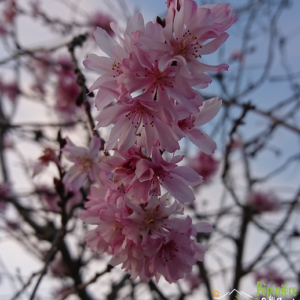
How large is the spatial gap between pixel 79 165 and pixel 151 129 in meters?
0.51

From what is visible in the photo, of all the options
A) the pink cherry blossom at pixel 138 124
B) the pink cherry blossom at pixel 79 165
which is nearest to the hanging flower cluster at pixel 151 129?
the pink cherry blossom at pixel 138 124

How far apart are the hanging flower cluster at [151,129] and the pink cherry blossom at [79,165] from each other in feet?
0.67

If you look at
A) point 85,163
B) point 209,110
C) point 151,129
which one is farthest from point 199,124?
A: point 85,163

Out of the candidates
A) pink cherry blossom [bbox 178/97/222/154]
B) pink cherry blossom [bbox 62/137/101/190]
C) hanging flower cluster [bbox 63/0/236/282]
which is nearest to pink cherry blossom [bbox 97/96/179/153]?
hanging flower cluster [bbox 63/0/236/282]

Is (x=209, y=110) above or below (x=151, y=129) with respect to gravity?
above

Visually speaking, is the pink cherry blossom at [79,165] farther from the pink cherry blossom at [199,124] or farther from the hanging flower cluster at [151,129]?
the pink cherry blossom at [199,124]

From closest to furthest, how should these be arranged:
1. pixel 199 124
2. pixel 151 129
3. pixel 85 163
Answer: pixel 151 129 → pixel 199 124 → pixel 85 163

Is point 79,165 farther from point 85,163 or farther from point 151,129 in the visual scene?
point 151,129

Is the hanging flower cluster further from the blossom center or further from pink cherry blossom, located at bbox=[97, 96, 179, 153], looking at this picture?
the blossom center

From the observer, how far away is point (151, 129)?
829mm

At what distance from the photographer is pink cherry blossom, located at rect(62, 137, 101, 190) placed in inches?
47.1

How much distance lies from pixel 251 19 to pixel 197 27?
9.53ft

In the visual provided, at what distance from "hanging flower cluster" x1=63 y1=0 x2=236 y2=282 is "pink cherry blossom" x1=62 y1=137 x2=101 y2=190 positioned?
205 millimetres

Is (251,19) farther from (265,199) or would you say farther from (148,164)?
(148,164)
